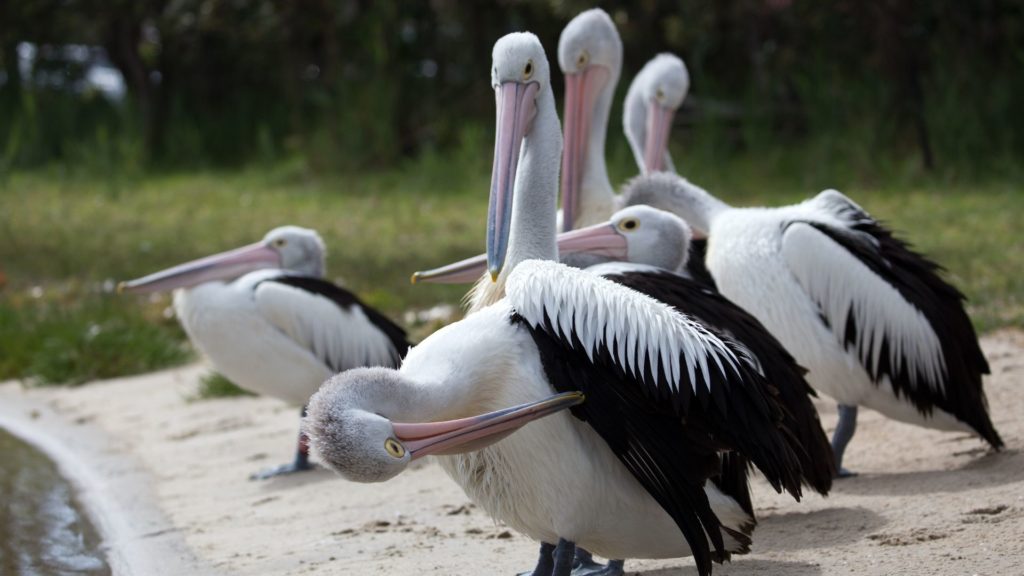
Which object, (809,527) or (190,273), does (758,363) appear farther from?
(190,273)

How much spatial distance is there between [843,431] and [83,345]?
3804 millimetres

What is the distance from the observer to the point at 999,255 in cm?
726

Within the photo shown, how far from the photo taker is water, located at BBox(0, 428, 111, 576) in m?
4.17

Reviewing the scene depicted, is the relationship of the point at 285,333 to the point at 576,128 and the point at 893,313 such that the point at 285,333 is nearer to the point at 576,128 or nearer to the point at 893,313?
the point at 576,128

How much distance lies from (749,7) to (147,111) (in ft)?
19.1

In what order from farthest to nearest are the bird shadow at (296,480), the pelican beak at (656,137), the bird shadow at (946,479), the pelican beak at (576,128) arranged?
the pelican beak at (656,137) → the pelican beak at (576,128) → the bird shadow at (296,480) → the bird shadow at (946,479)

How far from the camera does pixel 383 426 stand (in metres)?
2.90

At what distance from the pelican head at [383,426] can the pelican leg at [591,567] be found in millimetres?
732

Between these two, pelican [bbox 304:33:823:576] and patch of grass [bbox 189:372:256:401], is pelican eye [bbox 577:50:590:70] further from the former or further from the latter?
pelican [bbox 304:33:823:576]

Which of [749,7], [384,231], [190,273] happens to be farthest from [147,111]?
[190,273]

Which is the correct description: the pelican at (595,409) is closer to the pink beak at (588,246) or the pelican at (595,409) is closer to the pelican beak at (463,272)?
the pink beak at (588,246)

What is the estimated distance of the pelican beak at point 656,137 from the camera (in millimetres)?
6559

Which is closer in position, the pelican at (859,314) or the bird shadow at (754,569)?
the bird shadow at (754,569)

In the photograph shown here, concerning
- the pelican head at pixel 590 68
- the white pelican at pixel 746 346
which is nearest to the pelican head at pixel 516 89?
the white pelican at pixel 746 346
